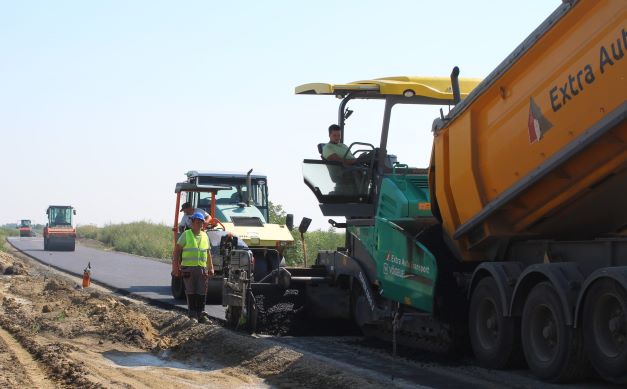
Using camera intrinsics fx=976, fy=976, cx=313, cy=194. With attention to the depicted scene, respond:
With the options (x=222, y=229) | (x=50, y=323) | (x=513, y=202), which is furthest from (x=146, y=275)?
(x=513, y=202)

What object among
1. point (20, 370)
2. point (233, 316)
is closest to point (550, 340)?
point (20, 370)

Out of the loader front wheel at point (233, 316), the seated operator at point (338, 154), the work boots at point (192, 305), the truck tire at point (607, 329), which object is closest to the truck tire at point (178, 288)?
the work boots at point (192, 305)

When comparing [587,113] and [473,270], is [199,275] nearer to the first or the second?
[473,270]

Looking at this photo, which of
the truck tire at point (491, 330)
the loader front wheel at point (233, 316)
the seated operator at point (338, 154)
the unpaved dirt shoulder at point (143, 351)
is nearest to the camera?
the unpaved dirt shoulder at point (143, 351)

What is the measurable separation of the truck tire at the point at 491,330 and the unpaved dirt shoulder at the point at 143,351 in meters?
1.42

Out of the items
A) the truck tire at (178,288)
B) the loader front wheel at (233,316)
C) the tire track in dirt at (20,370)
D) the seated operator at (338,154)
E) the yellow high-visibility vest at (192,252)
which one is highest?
the seated operator at (338,154)

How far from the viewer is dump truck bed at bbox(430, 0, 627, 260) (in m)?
7.55

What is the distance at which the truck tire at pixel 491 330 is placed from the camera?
9148 mm

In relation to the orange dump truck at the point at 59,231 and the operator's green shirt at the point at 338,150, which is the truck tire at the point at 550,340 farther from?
the orange dump truck at the point at 59,231

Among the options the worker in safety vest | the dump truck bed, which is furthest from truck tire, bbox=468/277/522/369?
the worker in safety vest

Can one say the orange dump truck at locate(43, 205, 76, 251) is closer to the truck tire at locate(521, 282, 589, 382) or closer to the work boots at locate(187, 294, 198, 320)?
the work boots at locate(187, 294, 198, 320)

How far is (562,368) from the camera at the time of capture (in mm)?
8219

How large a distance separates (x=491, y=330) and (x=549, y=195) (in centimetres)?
161

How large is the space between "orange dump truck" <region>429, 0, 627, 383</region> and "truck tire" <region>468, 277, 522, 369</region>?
0.01 m
